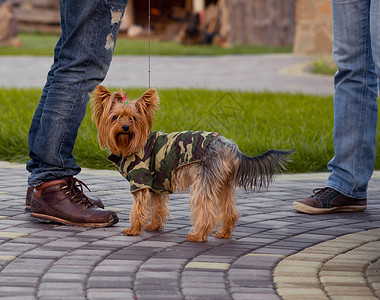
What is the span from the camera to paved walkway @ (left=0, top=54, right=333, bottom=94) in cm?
1306

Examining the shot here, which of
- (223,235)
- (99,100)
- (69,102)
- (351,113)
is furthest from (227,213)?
(351,113)

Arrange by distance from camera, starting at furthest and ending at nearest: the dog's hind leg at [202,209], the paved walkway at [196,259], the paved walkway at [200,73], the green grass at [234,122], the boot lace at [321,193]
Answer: the paved walkway at [200,73], the green grass at [234,122], the boot lace at [321,193], the dog's hind leg at [202,209], the paved walkway at [196,259]

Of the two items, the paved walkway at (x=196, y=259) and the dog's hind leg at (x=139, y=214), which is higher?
the dog's hind leg at (x=139, y=214)

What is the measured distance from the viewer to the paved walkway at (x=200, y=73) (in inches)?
514

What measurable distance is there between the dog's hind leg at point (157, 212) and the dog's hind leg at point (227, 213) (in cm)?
35

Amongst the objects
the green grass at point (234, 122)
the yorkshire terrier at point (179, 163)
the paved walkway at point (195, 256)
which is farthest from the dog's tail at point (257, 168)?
the green grass at point (234, 122)

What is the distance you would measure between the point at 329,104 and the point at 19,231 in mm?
6412

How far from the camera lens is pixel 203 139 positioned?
12.7 ft

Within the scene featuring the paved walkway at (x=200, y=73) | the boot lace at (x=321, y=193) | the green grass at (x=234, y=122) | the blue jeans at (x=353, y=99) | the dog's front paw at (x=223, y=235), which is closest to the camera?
the dog's front paw at (x=223, y=235)

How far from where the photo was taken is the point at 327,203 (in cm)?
471

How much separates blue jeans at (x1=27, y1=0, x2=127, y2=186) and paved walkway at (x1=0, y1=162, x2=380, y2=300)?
42 cm

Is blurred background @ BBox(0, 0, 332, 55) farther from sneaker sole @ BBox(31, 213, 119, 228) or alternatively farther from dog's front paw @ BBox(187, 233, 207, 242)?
dog's front paw @ BBox(187, 233, 207, 242)

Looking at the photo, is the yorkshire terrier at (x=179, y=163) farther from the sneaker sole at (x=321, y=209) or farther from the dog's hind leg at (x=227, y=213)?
the sneaker sole at (x=321, y=209)

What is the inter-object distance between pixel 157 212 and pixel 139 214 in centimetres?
17
